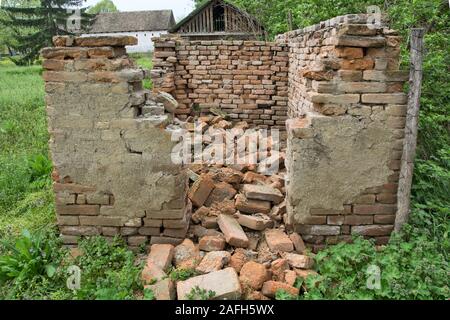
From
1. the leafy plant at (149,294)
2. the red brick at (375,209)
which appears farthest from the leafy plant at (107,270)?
the red brick at (375,209)

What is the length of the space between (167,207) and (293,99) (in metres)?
4.37

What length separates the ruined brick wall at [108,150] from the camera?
3602 mm

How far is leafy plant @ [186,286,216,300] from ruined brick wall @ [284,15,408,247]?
4.30ft

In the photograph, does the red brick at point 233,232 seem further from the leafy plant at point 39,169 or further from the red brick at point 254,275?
the leafy plant at point 39,169

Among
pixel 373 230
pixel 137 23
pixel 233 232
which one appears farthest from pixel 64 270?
pixel 137 23

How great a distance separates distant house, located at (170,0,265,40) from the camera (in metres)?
14.7

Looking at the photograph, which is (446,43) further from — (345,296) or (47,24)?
(47,24)

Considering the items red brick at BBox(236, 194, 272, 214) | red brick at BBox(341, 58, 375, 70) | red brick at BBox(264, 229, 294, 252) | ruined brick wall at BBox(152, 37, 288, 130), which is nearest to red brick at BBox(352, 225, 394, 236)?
red brick at BBox(264, 229, 294, 252)

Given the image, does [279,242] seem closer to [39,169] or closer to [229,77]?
[39,169]

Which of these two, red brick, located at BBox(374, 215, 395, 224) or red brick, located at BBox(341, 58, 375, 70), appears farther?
red brick, located at BBox(374, 215, 395, 224)

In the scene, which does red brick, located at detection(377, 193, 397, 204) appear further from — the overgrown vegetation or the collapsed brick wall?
the overgrown vegetation

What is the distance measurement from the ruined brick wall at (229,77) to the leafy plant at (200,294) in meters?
5.63

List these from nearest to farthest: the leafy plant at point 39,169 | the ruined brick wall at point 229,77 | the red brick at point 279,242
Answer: the red brick at point 279,242, the leafy plant at point 39,169, the ruined brick wall at point 229,77
